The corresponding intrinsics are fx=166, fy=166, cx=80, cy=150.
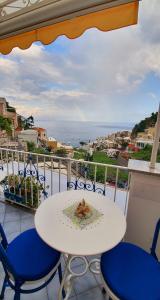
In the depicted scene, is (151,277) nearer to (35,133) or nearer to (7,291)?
(7,291)

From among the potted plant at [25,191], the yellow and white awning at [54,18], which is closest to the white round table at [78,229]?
the potted plant at [25,191]

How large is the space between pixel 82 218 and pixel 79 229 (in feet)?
0.43

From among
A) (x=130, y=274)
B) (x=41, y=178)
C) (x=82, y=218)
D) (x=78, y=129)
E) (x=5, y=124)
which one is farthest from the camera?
(x=5, y=124)

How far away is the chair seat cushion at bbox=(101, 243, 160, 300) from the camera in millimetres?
1026

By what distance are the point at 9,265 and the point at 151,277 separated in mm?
961

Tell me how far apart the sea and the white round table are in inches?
39.5

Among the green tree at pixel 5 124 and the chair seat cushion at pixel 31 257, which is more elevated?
the green tree at pixel 5 124

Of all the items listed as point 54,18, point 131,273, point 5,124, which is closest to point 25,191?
point 131,273

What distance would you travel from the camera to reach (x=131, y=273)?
1.14 metres

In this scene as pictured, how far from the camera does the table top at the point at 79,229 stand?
1.10m

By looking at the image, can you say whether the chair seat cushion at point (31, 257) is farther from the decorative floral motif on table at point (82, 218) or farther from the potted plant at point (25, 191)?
the potted plant at point (25, 191)

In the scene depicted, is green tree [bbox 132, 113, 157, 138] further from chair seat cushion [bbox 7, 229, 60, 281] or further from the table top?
chair seat cushion [bbox 7, 229, 60, 281]

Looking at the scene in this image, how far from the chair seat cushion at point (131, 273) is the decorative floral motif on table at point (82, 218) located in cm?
27

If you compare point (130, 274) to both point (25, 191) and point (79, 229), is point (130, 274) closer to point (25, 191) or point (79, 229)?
point (79, 229)
